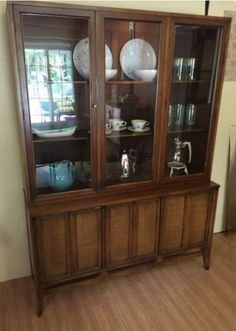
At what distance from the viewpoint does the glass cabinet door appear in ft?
6.15

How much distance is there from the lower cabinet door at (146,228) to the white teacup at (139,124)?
0.52 meters

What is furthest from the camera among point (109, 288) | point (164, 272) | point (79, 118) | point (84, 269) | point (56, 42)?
point (164, 272)

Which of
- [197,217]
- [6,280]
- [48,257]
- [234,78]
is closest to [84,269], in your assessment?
[48,257]

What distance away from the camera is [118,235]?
196 cm

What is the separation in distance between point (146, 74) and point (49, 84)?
633mm

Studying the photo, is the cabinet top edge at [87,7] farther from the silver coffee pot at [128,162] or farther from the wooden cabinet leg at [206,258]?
the wooden cabinet leg at [206,258]

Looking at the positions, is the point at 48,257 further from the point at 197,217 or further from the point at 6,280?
the point at 197,217

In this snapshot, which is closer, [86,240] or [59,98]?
[59,98]

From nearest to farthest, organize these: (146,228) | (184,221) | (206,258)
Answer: (146,228) < (184,221) < (206,258)

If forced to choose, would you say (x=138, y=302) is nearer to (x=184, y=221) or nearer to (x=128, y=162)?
(x=184, y=221)

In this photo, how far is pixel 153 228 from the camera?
204cm

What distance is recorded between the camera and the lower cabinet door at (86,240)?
181cm

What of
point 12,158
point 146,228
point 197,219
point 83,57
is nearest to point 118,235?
point 146,228

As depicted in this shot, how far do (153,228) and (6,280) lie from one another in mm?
1237
